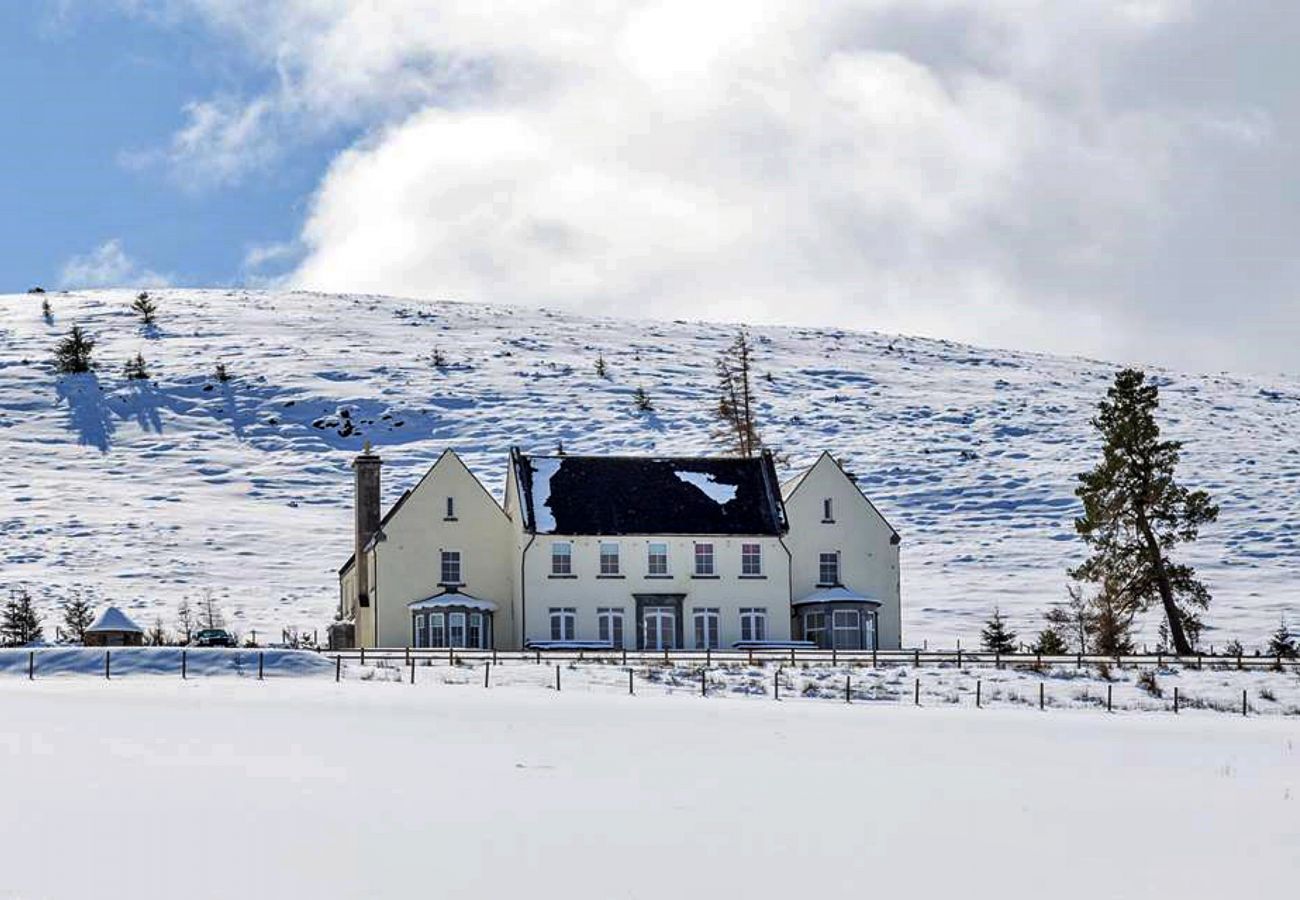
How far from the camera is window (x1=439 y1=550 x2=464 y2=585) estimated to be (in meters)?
68.5

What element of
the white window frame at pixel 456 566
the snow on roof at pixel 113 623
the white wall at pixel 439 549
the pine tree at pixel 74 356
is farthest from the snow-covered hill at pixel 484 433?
the snow on roof at pixel 113 623

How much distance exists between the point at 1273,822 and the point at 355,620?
2019 inches

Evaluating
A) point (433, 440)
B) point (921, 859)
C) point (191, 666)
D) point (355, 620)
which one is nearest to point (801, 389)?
point (433, 440)

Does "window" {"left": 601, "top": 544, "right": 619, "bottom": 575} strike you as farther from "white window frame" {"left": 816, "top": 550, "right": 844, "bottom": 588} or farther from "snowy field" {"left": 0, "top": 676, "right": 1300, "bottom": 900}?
"snowy field" {"left": 0, "top": 676, "right": 1300, "bottom": 900}

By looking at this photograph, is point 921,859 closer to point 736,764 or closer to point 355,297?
point 736,764

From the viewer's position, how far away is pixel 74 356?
458 feet

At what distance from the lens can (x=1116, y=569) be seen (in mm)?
66812

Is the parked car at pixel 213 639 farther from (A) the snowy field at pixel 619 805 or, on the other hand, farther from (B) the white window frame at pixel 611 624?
(A) the snowy field at pixel 619 805

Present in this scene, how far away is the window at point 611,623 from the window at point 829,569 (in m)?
8.09

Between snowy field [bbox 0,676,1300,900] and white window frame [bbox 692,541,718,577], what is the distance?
2855 centimetres

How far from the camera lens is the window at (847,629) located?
69.1 metres

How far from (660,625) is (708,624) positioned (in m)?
1.79

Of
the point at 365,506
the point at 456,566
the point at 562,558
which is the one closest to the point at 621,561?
the point at 562,558

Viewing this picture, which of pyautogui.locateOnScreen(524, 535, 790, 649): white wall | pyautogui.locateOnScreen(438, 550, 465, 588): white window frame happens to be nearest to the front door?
pyautogui.locateOnScreen(524, 535, 790, 649): white wall
